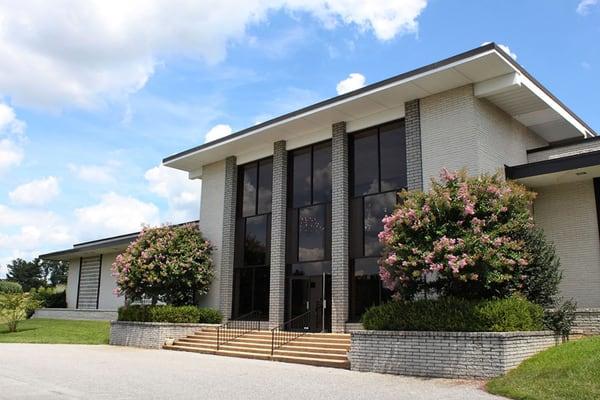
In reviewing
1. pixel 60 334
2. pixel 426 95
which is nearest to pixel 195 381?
pixel 426 95

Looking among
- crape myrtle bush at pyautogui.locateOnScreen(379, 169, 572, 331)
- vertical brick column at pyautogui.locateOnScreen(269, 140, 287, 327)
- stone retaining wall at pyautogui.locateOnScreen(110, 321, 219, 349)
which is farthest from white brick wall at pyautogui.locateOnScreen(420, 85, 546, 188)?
stone retaining wall at pyautogui.locateOnScreen(110, 321, 219, 349)

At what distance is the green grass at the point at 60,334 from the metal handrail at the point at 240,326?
526cm

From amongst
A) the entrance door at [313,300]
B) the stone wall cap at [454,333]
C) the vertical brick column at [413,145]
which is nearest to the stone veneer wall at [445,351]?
the stone wall cap at [454,333]

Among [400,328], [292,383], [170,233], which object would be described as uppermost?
[170,233]

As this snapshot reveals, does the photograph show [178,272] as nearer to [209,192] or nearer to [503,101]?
[209,192]

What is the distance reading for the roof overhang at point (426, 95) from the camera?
16.0 meters

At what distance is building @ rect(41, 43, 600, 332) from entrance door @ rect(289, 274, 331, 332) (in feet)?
0.14

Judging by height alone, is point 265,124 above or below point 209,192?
above

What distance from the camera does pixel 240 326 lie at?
2238 centimetres

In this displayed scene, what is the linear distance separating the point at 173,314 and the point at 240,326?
259 cm

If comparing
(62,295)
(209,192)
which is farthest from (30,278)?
(209,192)

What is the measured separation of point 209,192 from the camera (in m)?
25.8

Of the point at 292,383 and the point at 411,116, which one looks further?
the point at 411,116

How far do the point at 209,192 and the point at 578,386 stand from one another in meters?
18.6
